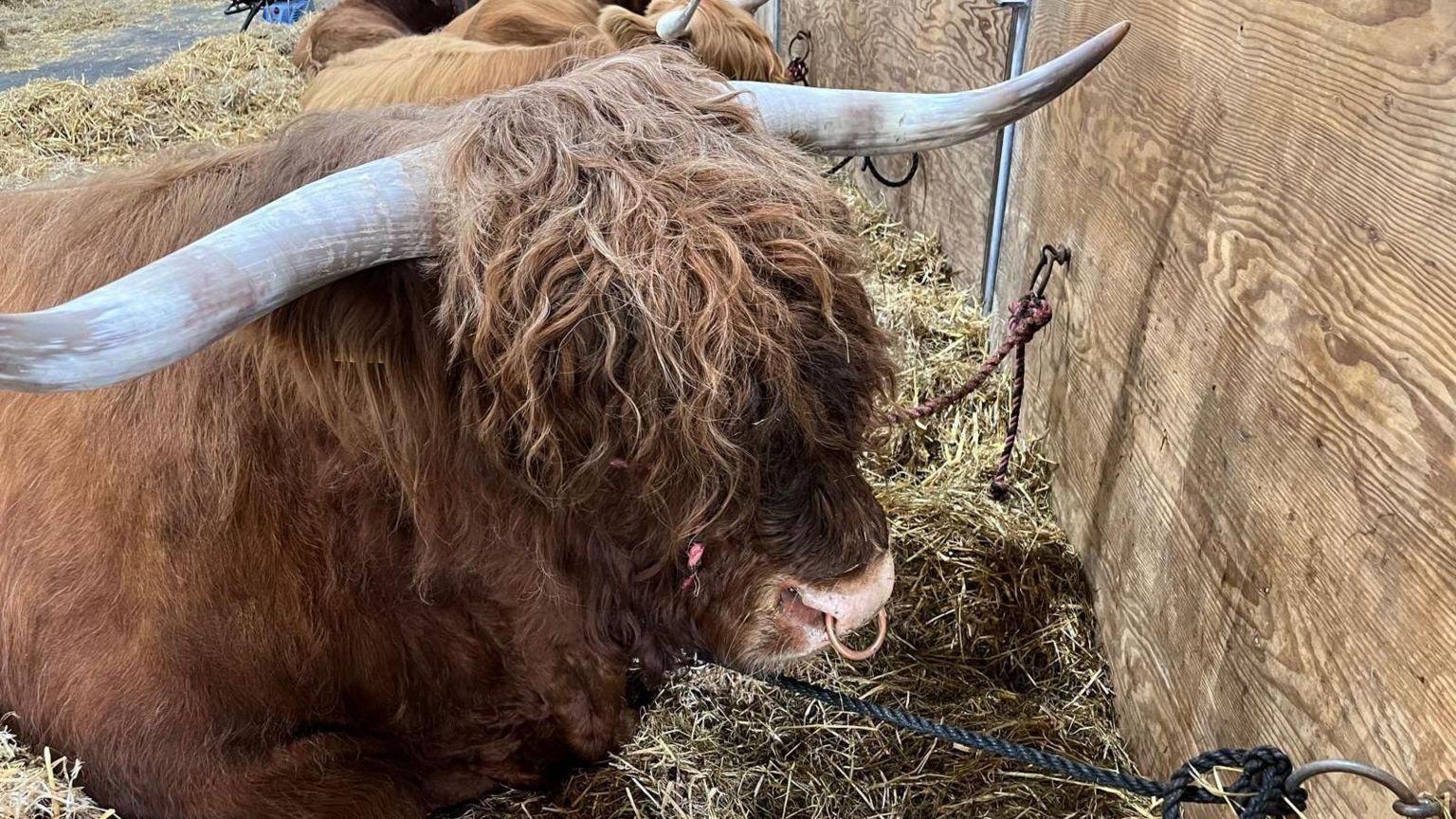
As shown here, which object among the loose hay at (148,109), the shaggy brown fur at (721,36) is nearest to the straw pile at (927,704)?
the shaggy brown fur at (721,36)

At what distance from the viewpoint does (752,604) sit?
1.58 meters

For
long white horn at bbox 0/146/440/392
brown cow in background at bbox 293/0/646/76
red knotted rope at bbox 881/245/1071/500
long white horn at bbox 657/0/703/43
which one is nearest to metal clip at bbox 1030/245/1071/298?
red knotted rope at bbox 881/245/1071/500

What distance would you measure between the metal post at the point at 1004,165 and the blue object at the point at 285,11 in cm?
846

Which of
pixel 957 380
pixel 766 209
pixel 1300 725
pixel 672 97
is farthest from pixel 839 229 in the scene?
pixel 957 380

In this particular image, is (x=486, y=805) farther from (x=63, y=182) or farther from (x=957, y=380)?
(x=957, y=380)

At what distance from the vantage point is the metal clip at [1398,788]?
1150mm

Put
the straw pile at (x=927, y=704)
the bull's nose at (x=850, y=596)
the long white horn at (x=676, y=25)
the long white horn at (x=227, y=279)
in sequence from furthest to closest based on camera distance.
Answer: the long white horn at (x=676, y=25) < the straw pile at (x=927, y=704) < the bull's nose at (x=850, y=596) < the long white horn at (x=227, y=279)

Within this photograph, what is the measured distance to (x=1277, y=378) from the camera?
1.54 meters

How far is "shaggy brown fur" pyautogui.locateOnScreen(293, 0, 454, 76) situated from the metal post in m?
4.40

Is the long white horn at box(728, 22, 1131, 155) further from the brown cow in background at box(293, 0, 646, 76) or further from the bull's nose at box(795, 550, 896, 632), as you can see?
the brown cow in background at box(293, 0, 646, 76)

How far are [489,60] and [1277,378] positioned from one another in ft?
10.1

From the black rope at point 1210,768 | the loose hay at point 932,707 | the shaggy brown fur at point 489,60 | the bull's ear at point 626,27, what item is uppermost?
the bull's ear at point 626,27

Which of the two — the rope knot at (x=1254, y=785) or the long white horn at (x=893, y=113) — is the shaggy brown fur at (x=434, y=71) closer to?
the long white horn at (x=893, y=113)

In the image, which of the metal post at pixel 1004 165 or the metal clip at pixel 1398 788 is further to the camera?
the metal post at pixel 1004 165
